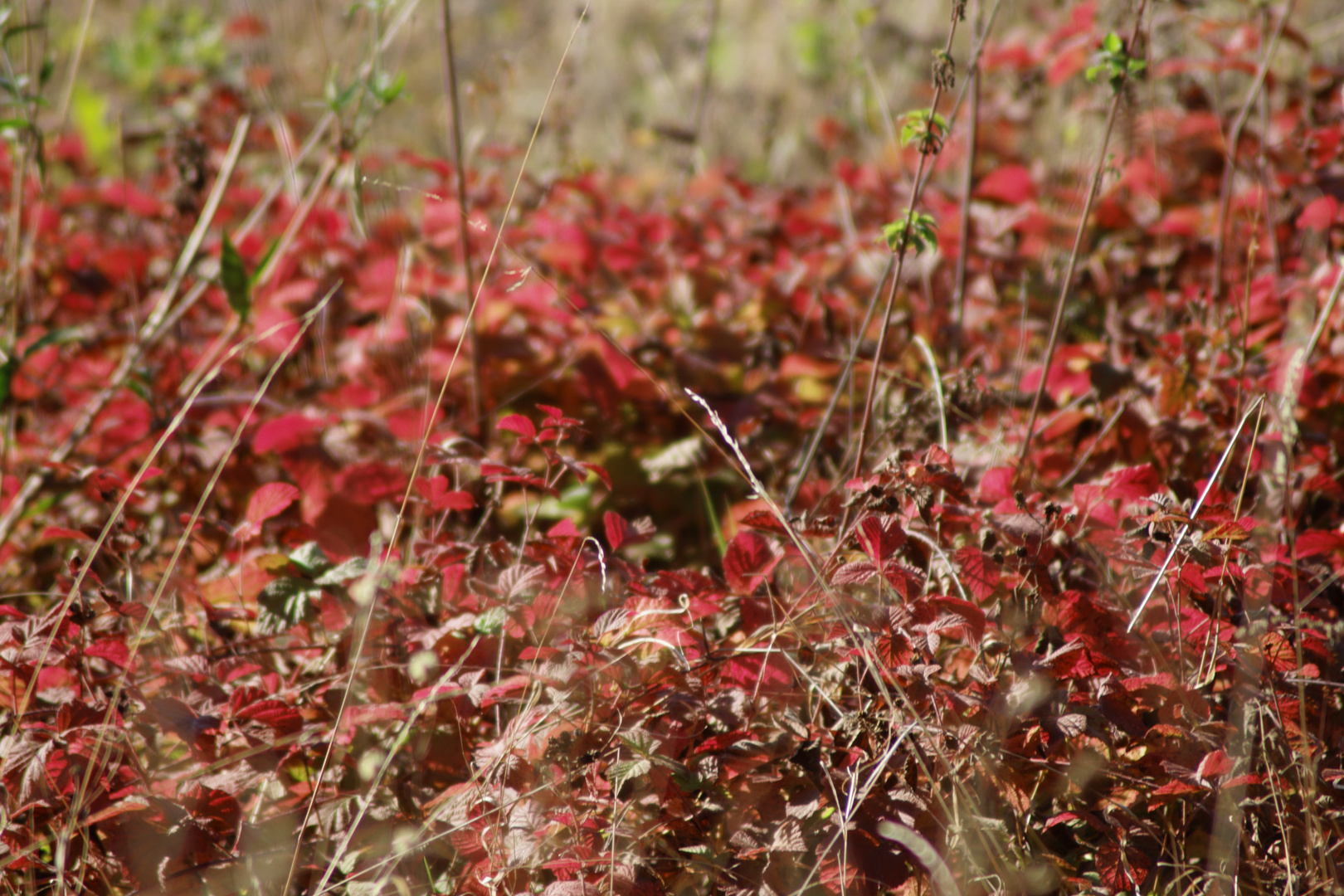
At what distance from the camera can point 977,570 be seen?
1.16 meters

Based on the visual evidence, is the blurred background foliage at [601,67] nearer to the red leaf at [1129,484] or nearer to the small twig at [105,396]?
the small twig at [105,396]

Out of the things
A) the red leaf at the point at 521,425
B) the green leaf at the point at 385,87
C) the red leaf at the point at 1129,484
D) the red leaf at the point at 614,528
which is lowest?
the red leaf at the point at 614,528

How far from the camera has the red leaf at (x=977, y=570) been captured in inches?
45.4

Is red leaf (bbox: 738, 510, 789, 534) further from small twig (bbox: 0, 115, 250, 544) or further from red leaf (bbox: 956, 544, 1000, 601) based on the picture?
small twig (bbox: 0, 115, 250, 544)

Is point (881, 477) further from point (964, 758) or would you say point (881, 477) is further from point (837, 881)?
point (837, 881)

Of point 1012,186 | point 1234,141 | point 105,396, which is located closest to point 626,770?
point 105,396

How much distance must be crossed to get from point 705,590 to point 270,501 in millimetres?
552

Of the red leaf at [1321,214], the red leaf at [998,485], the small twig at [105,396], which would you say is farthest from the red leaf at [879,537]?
the small twig at [105,396]

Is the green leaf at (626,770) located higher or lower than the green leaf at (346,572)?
lower

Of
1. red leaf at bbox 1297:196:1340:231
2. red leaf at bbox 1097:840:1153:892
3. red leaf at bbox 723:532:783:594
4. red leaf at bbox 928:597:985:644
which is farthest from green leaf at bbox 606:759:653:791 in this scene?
red leaf at bbox 1297:196:1340:231

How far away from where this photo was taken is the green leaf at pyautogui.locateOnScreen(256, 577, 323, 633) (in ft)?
4.00

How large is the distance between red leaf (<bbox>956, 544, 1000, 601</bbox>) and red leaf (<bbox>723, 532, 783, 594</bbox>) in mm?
214

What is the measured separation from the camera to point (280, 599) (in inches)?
48.3

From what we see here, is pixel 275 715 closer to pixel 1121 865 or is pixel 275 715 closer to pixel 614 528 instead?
pixel 614 528
